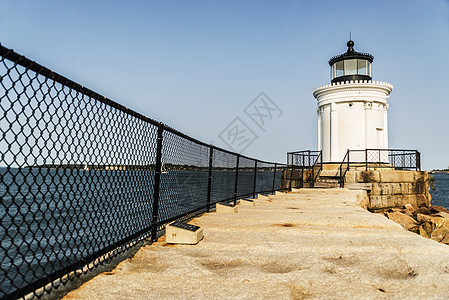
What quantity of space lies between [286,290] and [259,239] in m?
1.70

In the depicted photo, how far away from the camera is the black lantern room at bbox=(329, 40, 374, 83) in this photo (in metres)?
22.3

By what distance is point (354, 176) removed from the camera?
1819 centimetres

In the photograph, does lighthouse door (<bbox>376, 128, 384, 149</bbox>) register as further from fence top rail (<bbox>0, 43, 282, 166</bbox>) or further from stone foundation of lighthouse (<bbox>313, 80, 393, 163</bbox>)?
fence top rail (<bbox>0, 43, 282, 166</bbox>)

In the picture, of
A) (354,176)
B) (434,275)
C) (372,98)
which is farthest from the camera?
(372,98)

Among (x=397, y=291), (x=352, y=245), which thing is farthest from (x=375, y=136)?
(x=397, y=291)

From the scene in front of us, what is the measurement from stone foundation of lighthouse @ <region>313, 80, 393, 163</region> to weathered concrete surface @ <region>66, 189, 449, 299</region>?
17.9 metres

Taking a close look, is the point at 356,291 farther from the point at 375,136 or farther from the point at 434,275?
the point at 375,136

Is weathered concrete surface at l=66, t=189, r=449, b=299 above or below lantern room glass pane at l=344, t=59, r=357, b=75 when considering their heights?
below

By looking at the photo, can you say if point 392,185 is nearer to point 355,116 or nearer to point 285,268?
point 355,116

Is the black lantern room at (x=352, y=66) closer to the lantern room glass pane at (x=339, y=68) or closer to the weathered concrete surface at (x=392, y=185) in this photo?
the lantern room glass pane at (x=339, y=68)

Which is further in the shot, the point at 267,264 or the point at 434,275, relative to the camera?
the point at 267,264

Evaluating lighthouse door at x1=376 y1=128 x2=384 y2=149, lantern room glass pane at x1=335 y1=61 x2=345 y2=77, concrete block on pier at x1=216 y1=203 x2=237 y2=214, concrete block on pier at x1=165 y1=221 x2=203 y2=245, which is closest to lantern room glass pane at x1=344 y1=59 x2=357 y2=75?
lantern room glass pane at x1=335 y1=61 x2=345 y2=77

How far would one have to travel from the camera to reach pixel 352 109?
21328 mm

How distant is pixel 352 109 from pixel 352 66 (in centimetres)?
362
